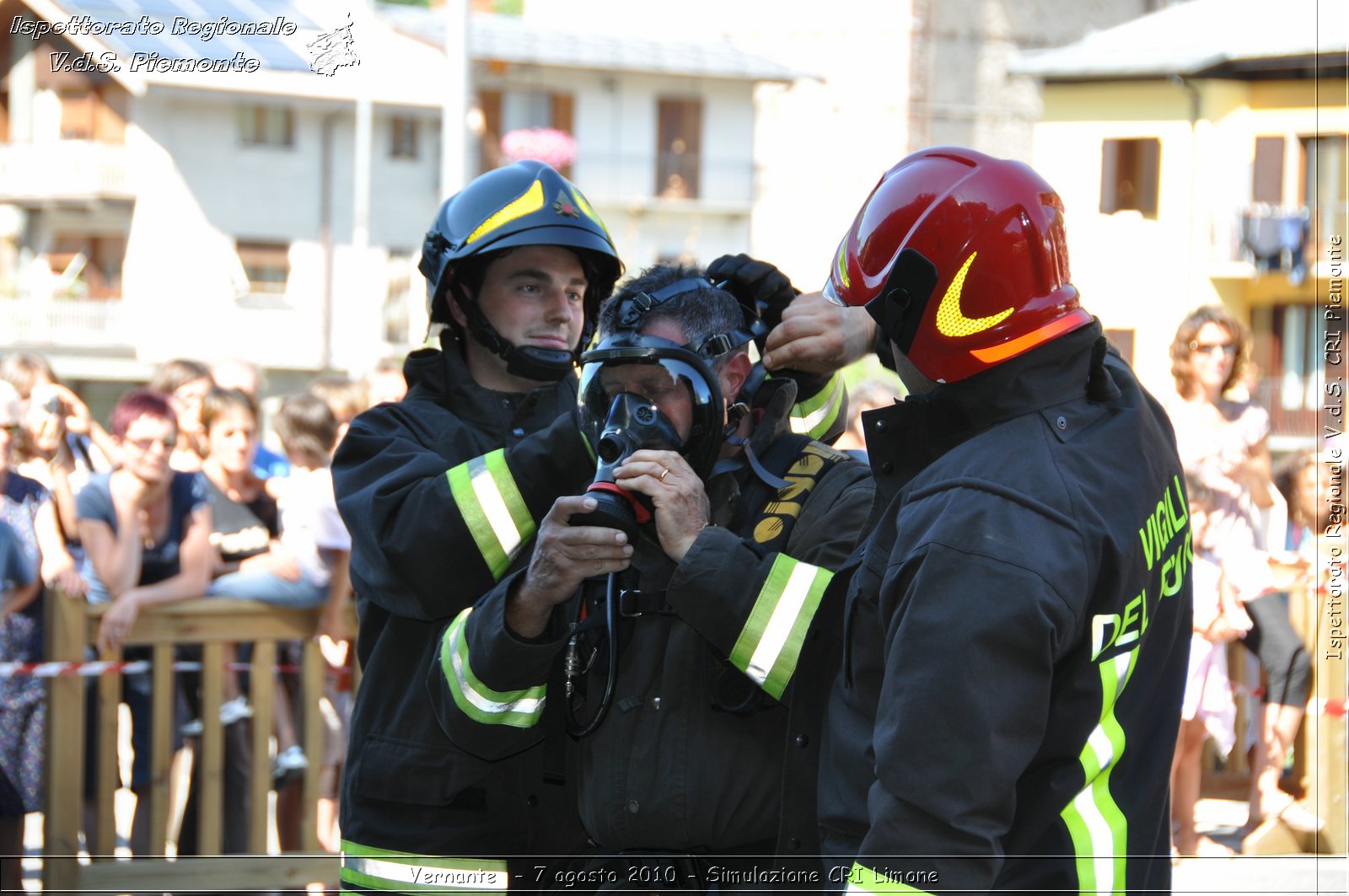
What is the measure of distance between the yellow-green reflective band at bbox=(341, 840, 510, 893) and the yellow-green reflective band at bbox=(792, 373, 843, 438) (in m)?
1.16

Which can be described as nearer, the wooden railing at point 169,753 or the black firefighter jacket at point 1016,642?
the black firefighter jacket at point 1016,642

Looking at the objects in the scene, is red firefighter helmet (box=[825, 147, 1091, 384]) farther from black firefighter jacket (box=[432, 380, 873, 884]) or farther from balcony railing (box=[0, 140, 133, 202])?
balcony railing (box=[0, 140, 133, 202])

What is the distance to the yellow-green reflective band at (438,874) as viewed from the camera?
2.99 m

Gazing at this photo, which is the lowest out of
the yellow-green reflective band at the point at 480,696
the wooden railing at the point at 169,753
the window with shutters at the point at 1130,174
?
the wooden railing at the point at 169,753

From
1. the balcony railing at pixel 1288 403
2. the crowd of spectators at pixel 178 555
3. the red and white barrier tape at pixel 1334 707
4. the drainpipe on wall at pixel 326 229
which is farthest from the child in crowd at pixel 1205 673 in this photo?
the drainpipe on wall at pixel 326 229

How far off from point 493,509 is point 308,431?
144 inches

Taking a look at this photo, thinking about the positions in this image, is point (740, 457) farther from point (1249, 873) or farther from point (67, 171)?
point (67, 171)

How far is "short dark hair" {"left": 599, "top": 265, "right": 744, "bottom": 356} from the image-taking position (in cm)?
267

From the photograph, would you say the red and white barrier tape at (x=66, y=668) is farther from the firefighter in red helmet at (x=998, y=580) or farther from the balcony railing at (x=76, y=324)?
the balcony railing at (x=76, y=324)

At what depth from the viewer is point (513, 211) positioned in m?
3.27

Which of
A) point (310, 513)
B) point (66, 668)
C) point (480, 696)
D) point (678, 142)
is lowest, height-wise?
point (66, 668)

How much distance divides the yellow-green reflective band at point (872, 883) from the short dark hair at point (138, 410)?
165 inches

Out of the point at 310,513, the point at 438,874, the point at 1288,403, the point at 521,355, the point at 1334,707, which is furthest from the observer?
the point at 1288,403

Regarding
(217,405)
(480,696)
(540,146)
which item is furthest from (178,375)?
(540,146)
